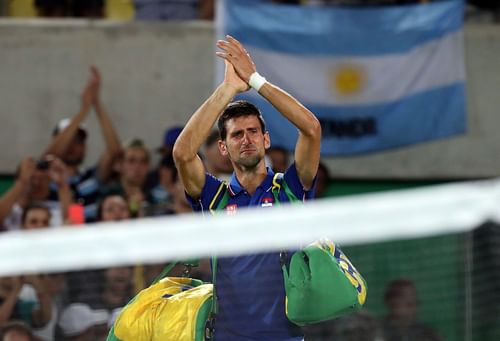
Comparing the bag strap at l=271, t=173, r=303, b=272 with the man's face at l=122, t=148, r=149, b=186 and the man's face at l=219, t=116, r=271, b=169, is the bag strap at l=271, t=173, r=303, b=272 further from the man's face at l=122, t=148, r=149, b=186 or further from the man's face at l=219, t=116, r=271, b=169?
the man's face at l=122, t=148, r=149, b=186

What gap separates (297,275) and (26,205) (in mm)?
3743

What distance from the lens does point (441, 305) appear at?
746cm

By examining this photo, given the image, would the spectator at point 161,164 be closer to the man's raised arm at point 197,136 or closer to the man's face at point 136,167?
the man's face at point 136,167

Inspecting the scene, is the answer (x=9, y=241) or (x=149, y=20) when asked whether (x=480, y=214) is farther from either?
(x=149, y=20)

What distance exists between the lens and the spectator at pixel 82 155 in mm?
9336

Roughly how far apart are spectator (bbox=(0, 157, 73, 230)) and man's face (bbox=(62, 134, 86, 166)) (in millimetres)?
277

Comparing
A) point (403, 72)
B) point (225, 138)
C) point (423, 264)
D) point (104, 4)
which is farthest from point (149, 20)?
point (225, 138)

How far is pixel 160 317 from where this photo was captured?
614cm

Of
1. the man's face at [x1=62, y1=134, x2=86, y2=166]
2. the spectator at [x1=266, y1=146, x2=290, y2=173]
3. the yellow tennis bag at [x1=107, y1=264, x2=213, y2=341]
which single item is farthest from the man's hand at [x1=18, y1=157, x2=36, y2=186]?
the yellow tennis bag at [x1=107, y1=264, x2=213, y2=341]

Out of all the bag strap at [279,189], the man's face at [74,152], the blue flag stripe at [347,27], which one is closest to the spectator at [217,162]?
the man's face at [74,152]

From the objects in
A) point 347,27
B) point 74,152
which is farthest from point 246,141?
point 347,27

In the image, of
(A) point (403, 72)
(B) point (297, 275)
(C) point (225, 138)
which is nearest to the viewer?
(B) point (297, 275)

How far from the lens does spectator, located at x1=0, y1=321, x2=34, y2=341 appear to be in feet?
23.7

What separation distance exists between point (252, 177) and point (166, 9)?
490 centimetres
